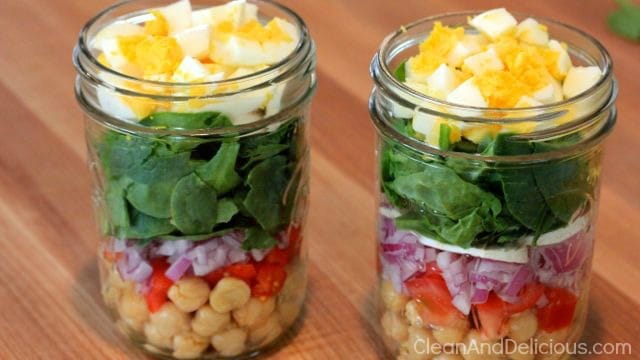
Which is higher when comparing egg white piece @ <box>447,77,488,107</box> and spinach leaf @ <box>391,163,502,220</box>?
egg white piece @ <box>447,77,488,107</box>

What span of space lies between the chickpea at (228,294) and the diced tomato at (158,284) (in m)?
0.04

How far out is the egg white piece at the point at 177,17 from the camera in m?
0.92

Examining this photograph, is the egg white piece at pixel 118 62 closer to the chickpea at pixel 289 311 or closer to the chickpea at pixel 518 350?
the chickpea at pixel 289 311

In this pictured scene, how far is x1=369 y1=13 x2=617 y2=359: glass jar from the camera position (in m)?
0.80

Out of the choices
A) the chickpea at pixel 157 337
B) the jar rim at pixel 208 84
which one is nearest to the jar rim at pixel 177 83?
the jar rim at pixel 208 84

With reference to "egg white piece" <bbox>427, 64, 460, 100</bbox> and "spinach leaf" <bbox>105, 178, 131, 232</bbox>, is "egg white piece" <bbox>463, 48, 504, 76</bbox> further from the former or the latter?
"spinach leaf" <bbox>105, 178, 131, 232</bbox>

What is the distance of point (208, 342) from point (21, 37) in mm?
709

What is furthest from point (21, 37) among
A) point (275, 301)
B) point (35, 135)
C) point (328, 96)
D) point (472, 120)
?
point (472, 120)

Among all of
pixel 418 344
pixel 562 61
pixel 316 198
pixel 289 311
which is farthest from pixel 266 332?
pixel 562 61

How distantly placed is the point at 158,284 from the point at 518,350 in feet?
0.98

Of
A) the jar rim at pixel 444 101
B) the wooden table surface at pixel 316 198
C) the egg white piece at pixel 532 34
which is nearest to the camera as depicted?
the jar rim at pixel 444 101

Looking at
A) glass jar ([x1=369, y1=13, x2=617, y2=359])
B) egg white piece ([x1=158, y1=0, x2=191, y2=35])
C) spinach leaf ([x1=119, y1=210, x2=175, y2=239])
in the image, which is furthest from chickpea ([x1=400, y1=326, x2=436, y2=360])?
egg white piece ([x1=158, y1=0, x2=191, y2=35])

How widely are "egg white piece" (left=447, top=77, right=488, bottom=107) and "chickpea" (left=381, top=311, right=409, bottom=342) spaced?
20 cm

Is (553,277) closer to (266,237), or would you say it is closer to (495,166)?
(495,166)
